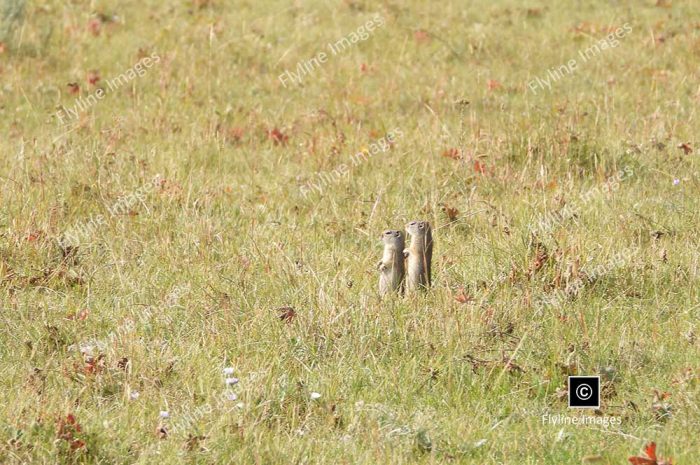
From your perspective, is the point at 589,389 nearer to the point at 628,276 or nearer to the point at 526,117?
the point at 628,276

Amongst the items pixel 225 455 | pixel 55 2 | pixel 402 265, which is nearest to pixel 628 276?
pixel 402 265

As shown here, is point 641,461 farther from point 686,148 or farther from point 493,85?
point 493,85

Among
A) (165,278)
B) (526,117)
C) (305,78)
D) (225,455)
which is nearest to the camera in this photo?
(225,455)

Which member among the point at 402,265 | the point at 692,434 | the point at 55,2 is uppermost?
the point at 55,2

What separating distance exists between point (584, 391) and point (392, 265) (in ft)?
4.15

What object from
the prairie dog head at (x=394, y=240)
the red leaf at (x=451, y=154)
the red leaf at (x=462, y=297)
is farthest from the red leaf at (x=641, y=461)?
the red leaf at (x=451, y=154)

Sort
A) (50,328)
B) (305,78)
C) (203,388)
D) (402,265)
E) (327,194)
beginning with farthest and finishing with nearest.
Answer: (305,78) < (327,194) < (402,265) < (50,328) < (203,388)

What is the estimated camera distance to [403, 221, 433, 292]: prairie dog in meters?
5.33

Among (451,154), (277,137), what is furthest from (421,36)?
(451,154)

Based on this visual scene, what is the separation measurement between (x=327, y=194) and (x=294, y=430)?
132 inches

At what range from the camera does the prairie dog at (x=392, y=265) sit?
5.38 m

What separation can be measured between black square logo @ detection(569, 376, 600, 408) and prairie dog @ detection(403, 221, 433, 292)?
3.34ft

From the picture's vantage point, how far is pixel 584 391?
456 centimetres

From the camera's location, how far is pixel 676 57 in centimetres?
1142
